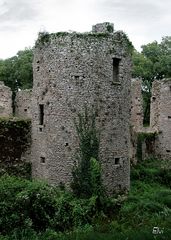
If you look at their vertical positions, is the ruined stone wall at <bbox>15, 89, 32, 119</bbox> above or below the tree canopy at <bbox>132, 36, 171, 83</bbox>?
below

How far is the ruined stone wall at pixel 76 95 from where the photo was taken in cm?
2070

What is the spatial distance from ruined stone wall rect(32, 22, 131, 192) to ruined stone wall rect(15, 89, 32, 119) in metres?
10.6

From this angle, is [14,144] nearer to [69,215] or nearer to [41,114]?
[41,114]

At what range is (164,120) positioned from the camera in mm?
31250

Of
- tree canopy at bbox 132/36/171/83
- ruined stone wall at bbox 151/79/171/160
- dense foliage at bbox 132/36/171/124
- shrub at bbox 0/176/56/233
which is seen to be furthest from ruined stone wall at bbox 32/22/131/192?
tree canopy at bbox 132/36/171/83

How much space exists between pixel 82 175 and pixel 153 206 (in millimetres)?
3354

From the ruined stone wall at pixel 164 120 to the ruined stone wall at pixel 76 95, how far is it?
9.41 metres

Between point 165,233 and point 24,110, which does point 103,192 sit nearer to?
point 165,233

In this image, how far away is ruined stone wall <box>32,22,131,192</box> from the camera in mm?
20703

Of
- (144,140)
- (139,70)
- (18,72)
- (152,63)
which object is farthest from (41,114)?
(152,63)

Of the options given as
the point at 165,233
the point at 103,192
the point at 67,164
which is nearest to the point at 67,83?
the point at 67,164

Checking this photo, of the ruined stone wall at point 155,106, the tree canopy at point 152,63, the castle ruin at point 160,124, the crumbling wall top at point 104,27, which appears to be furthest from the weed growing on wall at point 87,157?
the tree canopy at point 152,63

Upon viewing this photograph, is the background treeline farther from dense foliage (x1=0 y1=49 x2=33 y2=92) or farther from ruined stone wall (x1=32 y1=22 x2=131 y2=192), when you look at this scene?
ruined stone wall (x1=32 y1=22 x2=131 y2=192)

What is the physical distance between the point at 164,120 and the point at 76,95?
11907 mm
